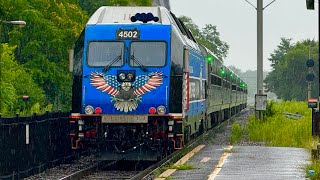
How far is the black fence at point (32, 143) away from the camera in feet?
58.9

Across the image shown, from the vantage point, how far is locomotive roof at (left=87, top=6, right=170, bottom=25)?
856 inches

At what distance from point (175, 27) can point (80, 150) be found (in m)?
4.96

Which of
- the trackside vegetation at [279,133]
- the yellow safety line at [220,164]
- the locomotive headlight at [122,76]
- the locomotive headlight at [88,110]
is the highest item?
the locomotive headlight at [122,76]

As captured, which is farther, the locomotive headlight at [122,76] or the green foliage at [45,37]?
Result: the green foliage at [45,37]

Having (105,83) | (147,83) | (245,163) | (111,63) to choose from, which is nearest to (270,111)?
(147,83)

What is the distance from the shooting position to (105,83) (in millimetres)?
21000


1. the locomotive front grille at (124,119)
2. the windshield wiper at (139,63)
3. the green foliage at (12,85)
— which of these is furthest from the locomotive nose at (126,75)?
the green foliage at (12,85)

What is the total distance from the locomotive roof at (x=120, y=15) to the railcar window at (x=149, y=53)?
0.63 meters

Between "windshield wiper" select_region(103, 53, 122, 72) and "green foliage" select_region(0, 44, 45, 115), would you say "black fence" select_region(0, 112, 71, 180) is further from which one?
"green foliage" select_region(0, 44, 45, 115)

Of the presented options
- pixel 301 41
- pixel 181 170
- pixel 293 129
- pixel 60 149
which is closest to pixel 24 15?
pixel 293 129

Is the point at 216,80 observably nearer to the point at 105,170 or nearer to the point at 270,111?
the point at 270,111

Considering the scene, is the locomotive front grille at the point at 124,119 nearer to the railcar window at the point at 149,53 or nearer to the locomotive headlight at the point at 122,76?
the locomotive headlight at the point at 122,76

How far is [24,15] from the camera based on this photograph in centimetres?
7188

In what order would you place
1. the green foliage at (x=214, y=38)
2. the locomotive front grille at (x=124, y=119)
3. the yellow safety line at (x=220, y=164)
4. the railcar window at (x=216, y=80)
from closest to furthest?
the yellow safety line at (x=220, y=164)
the locomotive front grille at (x=124, y=119)
the railcar window at (x=216, y=80)
the green foliage at (x=214, y=38)
